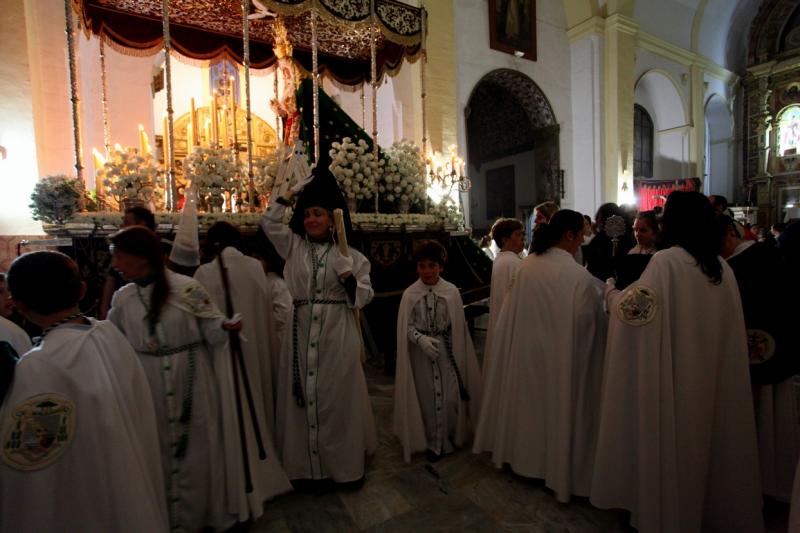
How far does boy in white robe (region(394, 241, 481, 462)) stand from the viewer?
3514 mm

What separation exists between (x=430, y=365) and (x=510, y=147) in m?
15.8

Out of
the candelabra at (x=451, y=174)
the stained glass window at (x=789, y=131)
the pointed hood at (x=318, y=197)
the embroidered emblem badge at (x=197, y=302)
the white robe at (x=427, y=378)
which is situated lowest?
the white robe at (x=427, y=378)

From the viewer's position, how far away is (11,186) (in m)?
7.24

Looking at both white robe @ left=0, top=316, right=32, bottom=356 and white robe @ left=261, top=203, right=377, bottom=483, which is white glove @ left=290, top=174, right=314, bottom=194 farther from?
white robe @ left=0, top=316, right=32, bottom=356

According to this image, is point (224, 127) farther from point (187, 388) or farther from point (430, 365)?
point (187, 388)

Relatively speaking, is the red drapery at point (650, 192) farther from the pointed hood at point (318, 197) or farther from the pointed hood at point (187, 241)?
the pointed hood at point (187, 241)

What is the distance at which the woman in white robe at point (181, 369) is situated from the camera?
Result: 225 centimetres

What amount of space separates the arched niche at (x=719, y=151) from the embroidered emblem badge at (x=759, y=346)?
23.7 meters

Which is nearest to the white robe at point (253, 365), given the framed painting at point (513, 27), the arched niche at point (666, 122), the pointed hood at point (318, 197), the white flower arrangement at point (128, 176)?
the pointed hood at point (318, 197)

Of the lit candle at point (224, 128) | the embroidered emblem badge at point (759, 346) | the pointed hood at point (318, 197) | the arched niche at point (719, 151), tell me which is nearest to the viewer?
the embroidered emblem badge at point (759, 346)

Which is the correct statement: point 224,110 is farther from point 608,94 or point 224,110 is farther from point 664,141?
point 664,141

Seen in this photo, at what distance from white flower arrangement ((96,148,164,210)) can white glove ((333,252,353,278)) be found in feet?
11.9

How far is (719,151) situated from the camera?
22.3m

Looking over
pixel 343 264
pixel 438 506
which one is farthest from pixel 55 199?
pixel 438 506
